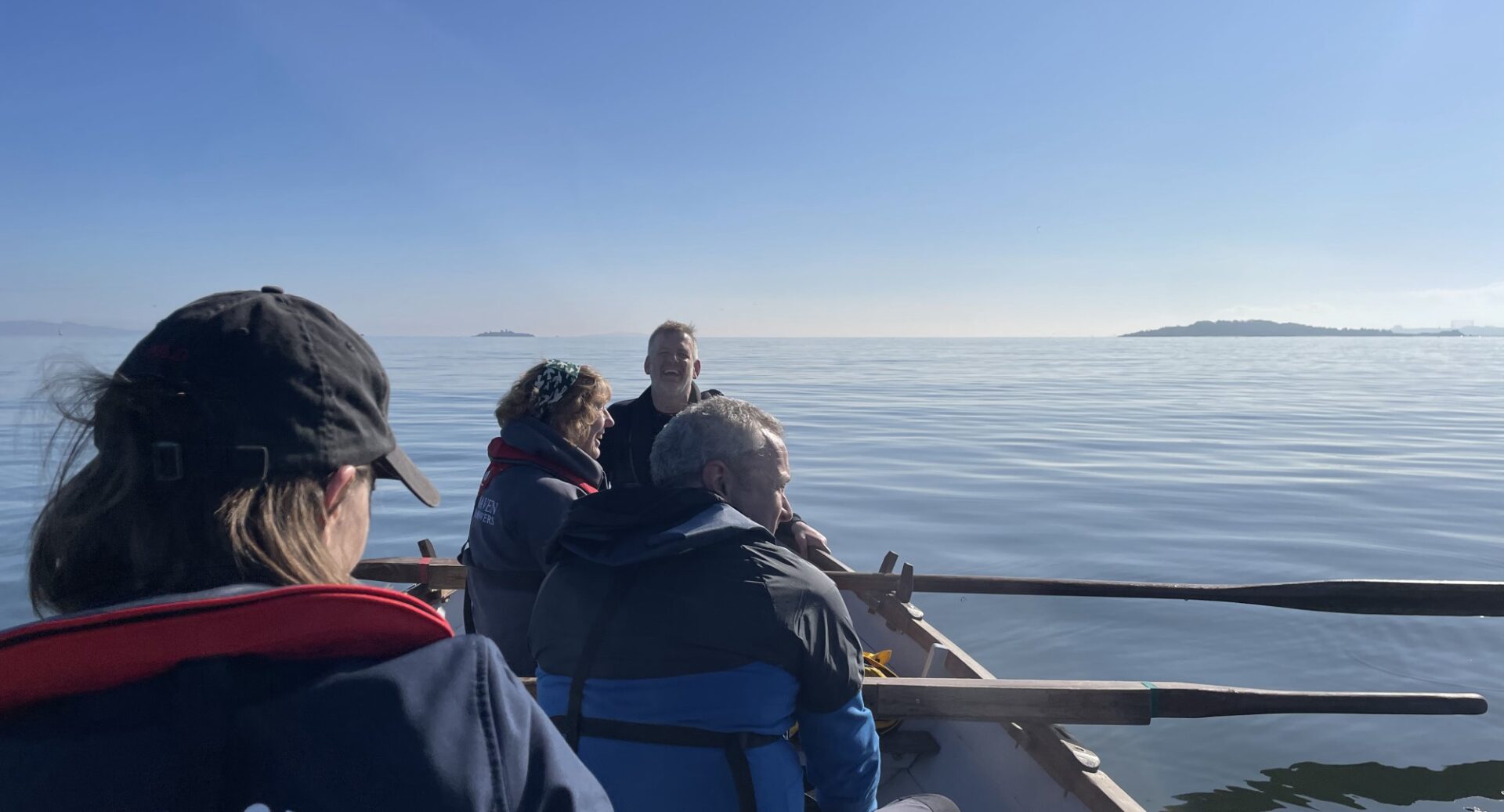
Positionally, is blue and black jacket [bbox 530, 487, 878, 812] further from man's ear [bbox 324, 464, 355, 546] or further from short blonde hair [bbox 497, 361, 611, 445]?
short blonde hair [bbox 497, 361, 611, 445]

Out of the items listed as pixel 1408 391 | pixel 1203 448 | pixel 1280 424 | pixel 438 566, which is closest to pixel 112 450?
pixel 438 566

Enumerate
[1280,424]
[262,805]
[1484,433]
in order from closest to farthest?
[262,805]
[1484,433]
[1280,424]

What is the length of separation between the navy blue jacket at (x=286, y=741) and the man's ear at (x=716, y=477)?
1.73 metres

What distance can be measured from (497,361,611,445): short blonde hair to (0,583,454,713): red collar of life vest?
9.48 ft

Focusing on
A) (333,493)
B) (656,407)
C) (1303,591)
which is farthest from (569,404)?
(1303,591)

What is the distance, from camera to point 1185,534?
11.5m

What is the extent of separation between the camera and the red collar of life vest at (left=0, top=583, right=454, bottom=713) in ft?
2.82

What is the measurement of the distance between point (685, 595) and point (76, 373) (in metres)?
1.39

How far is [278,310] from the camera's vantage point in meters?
1.19

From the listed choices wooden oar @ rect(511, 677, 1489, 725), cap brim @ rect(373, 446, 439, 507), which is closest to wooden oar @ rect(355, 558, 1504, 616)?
wooden oar @ rect(511, 677, 1489, 725)

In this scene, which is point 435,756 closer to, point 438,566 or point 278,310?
point 278,310

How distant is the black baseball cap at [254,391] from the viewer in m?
1.08

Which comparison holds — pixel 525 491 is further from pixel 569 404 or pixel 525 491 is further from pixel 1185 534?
pixel 1185 534

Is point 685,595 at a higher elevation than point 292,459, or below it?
below
